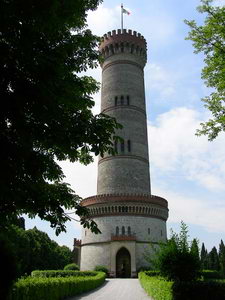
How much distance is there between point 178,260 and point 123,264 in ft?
62.9

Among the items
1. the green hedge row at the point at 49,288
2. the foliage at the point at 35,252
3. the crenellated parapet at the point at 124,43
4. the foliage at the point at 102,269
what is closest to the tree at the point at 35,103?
the green hedge row at the point at 49,288

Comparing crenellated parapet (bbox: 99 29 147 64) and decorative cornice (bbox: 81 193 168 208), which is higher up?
crenellated parapet (bbox: 99 29 147 64)

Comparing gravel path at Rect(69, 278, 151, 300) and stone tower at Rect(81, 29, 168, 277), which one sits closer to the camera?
gravel path at Rect(69, 278, 151, 300)

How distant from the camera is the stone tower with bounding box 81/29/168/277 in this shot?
35.0 meters

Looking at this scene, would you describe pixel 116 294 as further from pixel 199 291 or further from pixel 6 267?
pixel 6 267

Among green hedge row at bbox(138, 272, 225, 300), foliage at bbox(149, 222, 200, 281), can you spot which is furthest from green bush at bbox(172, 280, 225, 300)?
foliage at bbox(149, 222, 200, 281)

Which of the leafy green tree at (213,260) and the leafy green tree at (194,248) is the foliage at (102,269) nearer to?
the leafy green tree at (194,248)

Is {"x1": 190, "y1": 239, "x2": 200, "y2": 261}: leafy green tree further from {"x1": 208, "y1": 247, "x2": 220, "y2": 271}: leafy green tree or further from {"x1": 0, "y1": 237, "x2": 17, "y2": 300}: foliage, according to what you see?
{"x1": 208, "y1": 247, "x2": 220, "y2": 271}: leafy green tree

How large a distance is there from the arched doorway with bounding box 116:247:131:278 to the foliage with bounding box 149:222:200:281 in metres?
17.5

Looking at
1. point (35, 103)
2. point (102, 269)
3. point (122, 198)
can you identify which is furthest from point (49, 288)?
point (122, 198)

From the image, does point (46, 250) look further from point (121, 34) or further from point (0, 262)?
point (0, 262)

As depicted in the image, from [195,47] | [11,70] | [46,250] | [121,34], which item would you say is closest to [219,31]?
[195,47]

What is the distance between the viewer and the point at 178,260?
1730 cm

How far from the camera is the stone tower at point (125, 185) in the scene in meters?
35.0
